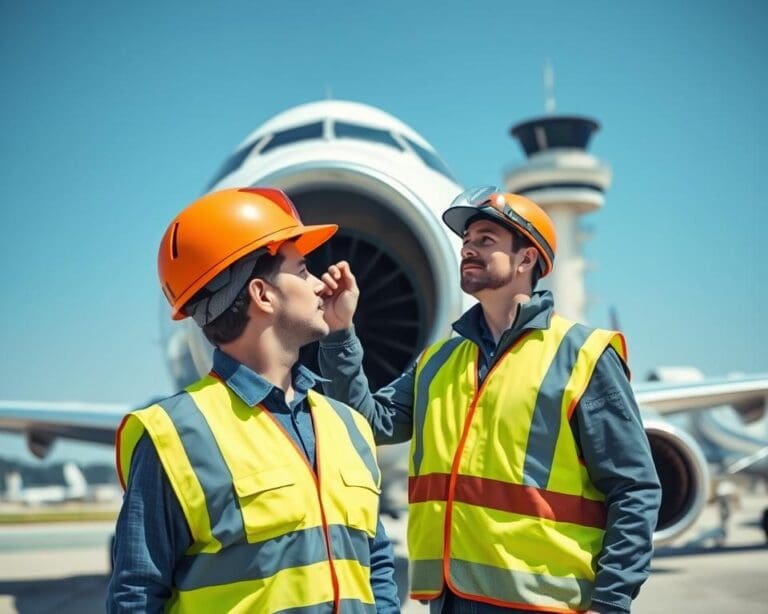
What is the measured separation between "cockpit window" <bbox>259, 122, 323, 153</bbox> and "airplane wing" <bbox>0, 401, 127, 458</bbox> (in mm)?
3266

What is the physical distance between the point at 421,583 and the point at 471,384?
2.00 feet

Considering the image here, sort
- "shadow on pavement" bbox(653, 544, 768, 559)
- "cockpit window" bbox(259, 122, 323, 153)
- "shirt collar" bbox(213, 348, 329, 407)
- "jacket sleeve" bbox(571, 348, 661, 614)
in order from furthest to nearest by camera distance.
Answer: "shadow on pavement" bbox(653, 544, 768, 559)
"cockpit window" bbox(259, 122, 323, 153)
"jacket sleeve" bbox(571, 348, 661, 614)
"shirt collar" bbox(213, 348, 329, 407)

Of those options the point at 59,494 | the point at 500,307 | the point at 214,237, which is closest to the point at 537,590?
the point at 500,307

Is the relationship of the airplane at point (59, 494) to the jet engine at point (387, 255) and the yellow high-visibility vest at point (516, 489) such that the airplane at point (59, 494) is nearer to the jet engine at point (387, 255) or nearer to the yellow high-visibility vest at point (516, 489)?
the jet engine at point (387, 255)

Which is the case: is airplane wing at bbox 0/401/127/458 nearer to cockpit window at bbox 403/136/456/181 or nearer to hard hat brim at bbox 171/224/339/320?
cockpit window at bbox 403/136/456/181

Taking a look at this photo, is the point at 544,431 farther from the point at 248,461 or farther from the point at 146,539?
the point at 146,539

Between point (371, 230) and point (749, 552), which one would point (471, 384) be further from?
point (749, 552)

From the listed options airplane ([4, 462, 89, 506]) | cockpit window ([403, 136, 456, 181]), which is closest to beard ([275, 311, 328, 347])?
cockpit window ([403, 136, 456, 181])

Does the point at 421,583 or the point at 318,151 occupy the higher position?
the point at 318,151

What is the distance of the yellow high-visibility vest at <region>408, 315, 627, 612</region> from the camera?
7.53ft

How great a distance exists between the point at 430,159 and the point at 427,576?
4397 mm

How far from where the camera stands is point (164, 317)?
621 centimetres

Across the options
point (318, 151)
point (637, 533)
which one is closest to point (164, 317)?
point (318, 151)

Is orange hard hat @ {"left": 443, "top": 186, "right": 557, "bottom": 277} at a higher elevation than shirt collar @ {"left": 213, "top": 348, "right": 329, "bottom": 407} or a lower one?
higher
